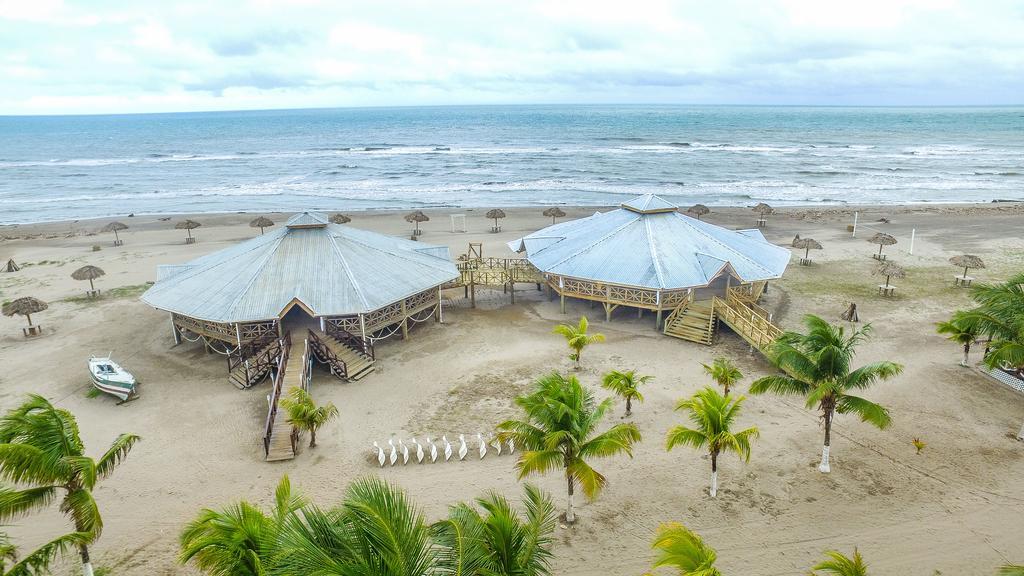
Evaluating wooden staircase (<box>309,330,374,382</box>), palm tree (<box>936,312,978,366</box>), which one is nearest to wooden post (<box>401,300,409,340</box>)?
wooden staircase (<box>309,330,374,382</box>)

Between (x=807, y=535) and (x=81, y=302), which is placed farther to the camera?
(x=81, y=302)

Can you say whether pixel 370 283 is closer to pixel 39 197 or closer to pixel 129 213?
pixel 129 213

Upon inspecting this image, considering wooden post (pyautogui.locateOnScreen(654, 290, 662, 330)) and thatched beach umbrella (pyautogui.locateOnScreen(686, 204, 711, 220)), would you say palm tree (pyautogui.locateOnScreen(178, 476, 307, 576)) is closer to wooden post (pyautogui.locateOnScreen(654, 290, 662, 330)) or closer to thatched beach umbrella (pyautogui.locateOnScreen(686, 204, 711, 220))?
wooden post (pyautogui.locateOnScreen(654, 290, 662, 330))

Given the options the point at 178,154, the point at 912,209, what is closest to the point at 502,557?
the point at 912,209

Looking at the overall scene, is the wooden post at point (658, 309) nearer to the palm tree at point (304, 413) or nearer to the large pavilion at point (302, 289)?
the large pavilion at point (302, 289)

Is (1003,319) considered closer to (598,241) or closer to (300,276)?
(598,241)
